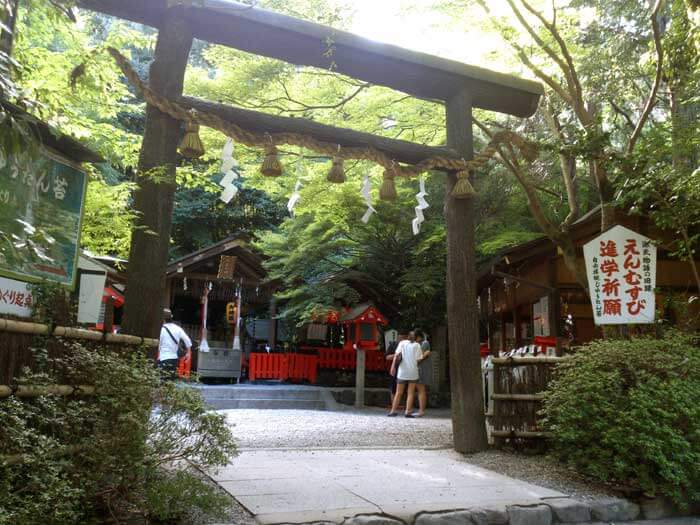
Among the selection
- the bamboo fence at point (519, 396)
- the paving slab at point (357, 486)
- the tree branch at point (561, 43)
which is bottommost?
the paving slab at point (357, 486)

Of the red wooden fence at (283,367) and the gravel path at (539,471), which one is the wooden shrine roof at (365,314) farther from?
the gravel path at (539,471)

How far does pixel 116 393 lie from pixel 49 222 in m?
1.62

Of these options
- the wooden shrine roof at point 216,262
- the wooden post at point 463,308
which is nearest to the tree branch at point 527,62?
the wooden post at point 463,308

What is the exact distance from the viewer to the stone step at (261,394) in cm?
1558

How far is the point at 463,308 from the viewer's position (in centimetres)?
811

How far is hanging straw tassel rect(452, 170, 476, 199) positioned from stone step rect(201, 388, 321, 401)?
945 cm

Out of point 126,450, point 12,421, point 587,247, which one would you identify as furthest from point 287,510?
point 587,247

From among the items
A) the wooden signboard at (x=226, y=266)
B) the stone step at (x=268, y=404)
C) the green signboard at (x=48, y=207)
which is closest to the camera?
the green signboard at (x=48, y=207)

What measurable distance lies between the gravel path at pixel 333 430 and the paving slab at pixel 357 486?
3.51 feet

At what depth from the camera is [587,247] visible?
896 cm

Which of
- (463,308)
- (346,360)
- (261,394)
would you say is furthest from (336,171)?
(346,360)

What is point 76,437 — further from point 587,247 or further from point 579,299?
point 579,299

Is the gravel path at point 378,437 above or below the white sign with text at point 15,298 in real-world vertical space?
below

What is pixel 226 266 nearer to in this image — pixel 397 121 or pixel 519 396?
pixel 397 121
